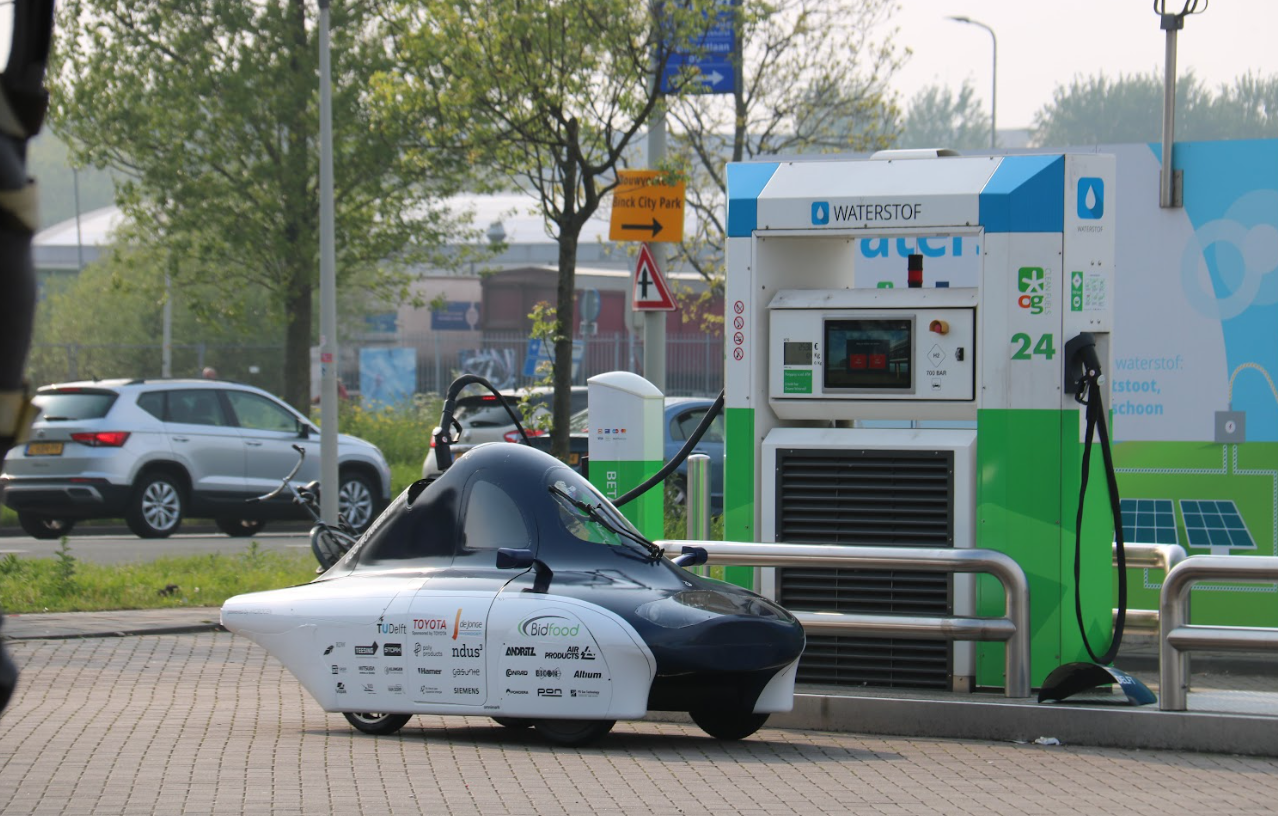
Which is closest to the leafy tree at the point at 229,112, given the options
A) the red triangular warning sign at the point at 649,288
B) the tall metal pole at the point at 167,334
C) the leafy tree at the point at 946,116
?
the tall metal pole at the point at 167,334

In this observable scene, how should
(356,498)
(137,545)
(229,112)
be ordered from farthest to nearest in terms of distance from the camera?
(229,112) → (356,498) → (137,545)

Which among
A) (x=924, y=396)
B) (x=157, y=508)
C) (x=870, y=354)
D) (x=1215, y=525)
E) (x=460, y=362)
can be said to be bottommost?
(x=157, y=508)

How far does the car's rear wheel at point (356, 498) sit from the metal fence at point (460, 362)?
1390 centimetres

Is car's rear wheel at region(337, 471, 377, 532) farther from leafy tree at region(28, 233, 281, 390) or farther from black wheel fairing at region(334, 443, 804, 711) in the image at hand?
leafy tree at region(28, 233, 281, 390)

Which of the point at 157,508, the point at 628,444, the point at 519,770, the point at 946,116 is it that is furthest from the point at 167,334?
the point at 946,116

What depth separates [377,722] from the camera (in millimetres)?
7789

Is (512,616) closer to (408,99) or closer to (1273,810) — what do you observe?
(1273,810)

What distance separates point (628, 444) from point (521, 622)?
7.91ft

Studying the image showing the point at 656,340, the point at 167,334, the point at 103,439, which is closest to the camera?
the point at 656,340

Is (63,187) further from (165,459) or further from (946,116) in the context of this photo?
(165,459)

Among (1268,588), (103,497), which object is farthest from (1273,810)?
(103,497)

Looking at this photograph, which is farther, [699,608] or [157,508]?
[157,508]

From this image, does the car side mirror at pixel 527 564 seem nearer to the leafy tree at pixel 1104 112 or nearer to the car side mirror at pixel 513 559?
the car side mirror at pixel 513 559

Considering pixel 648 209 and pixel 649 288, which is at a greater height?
pixel 648 209
